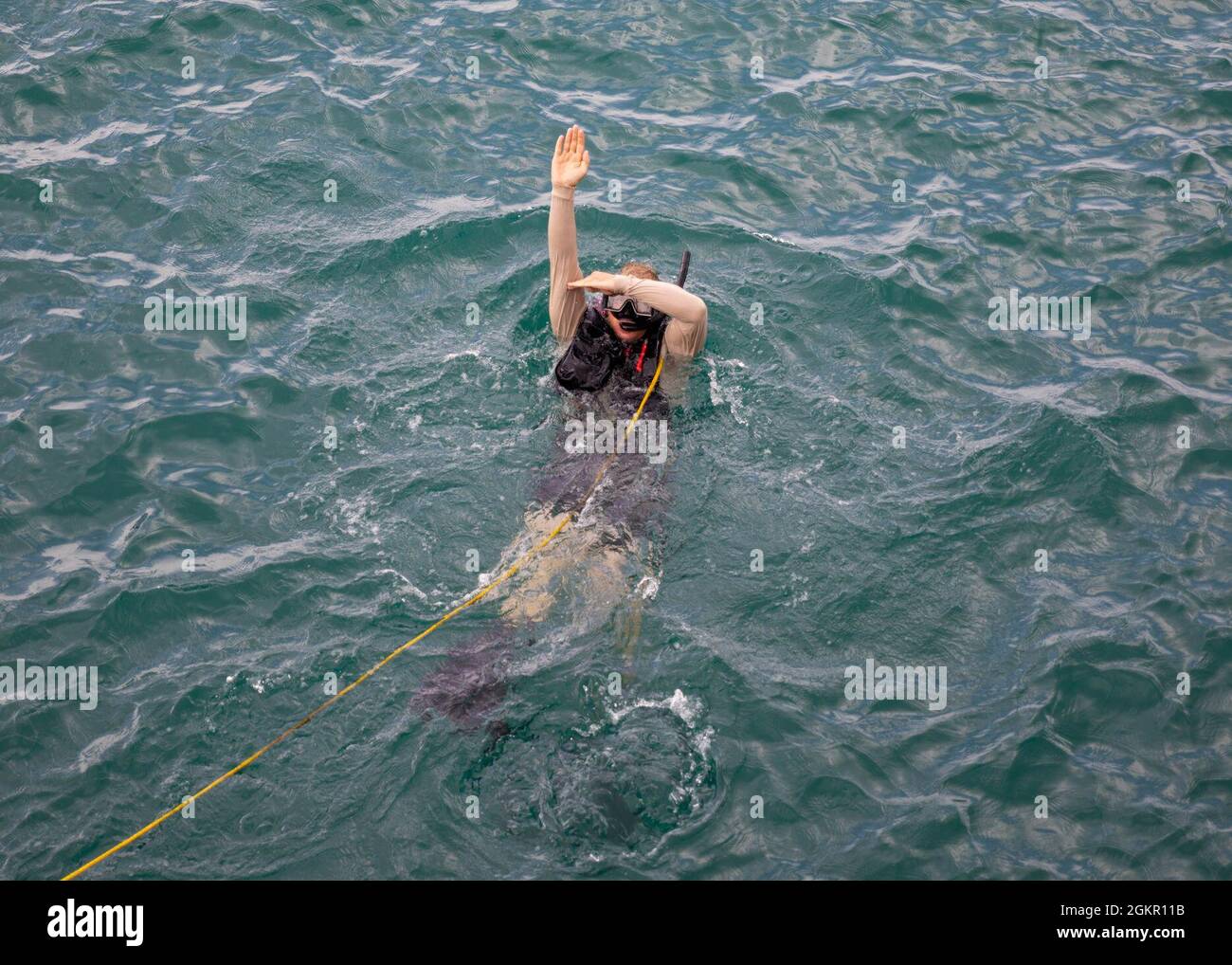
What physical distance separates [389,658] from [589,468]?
2607 mm

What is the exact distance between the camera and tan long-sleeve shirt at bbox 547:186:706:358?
10.6 m

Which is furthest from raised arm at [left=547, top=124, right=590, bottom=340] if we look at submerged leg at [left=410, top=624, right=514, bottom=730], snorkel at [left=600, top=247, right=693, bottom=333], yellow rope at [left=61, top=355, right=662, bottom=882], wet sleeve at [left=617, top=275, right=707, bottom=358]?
submerged leg at [left=410, top=624, right=514, bottom=730]

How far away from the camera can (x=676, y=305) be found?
10.7 m

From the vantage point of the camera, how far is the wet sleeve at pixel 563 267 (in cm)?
1055

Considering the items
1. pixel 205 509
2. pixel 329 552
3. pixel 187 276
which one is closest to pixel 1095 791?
pixel 329 552

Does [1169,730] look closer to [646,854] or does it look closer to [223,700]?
[646,854]

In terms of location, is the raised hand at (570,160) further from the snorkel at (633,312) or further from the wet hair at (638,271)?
the snorkel at (633,312)

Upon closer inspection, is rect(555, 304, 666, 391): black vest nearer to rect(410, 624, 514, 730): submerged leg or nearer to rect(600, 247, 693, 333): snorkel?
rect(600, 247, 693, 333): snorkel

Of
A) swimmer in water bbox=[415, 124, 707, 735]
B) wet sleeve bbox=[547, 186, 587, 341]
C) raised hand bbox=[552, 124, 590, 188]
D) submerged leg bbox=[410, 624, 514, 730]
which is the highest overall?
raised hand bbox=[552, 124, 590, 188]

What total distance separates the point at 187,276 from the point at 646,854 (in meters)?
8.25

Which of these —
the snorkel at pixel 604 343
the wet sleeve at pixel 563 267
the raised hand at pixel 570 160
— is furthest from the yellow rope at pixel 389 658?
the raised hand at pixel 570 160

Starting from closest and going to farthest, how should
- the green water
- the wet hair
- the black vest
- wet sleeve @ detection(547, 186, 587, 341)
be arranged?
the green water < wet sleeve @ detection(547, 186, 587, 341) < the black vest < the wet hair

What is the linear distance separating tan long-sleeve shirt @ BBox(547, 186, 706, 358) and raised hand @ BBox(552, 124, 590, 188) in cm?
9

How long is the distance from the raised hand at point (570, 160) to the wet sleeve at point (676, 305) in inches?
38.7
